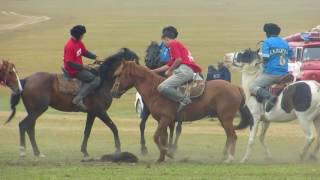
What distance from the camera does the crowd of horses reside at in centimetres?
1750

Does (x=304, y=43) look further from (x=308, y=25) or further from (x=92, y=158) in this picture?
(x=308, y=25)

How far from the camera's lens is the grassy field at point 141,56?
15492 mm

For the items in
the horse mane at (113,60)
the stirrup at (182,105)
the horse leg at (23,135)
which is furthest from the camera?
the horse mane at (113,60)

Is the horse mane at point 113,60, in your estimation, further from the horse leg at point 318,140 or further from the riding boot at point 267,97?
the horse leg at point 318,140

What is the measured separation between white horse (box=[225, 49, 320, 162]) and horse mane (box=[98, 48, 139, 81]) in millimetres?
2164

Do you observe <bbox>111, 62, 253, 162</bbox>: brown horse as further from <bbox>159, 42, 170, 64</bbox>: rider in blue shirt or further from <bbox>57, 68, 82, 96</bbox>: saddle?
<bbox>159, 42, 170, 64</bbox>: rider in blue shirt

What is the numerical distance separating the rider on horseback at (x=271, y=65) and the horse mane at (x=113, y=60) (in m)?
2.77

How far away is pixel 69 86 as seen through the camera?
18922 millimetres

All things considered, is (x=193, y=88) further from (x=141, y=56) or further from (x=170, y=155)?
(x=141, y=56)

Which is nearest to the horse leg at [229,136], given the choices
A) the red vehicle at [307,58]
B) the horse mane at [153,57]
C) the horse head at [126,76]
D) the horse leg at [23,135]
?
the horse head at [126,76]

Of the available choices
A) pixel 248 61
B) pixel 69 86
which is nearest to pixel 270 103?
pixel 248 61

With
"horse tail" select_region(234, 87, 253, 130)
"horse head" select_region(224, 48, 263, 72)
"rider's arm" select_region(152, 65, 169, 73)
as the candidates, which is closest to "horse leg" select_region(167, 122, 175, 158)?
"rider's arm" select_region(152, 65, 169, 73)

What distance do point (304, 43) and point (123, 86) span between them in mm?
17283

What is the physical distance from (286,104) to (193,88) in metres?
1.94
